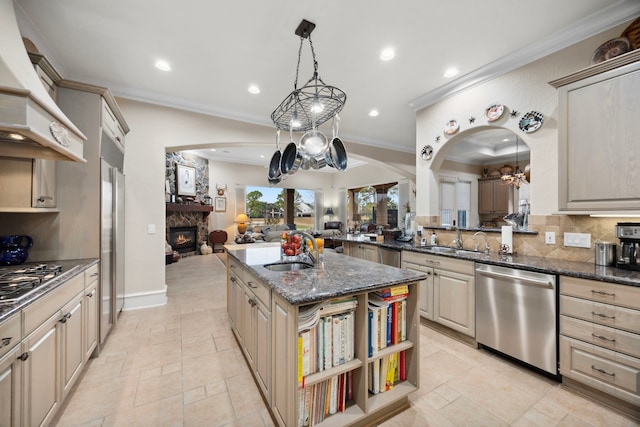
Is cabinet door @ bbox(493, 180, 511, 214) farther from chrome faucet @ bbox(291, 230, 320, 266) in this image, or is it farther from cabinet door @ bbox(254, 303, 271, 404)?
cabinet door @ bbox(254, 303, 271, 404)

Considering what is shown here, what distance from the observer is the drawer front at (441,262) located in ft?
7.80

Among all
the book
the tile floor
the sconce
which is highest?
the sconce

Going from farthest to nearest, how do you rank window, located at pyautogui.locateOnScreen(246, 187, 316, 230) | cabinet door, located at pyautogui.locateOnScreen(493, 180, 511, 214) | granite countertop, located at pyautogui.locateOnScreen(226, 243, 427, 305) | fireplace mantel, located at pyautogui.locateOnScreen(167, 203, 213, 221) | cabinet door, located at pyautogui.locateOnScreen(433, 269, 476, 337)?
window, located at pyautogui.locateOnScreen(246, 187, 316, 230) → fireplace mantel, located at pyautogui.locateOnScreen(167, 203, 213, 221) → cabinet door, located at pyautogui.locateOnScreen(493, 180, 511, 214) → cabinet door, located at pyautogui.locateOnScreen(433, 269, 476, 337) → granite countertop, located at pyautogui.locateOnScreen(226, 243, 427, 305)

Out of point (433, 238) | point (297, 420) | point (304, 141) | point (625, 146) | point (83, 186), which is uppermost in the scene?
point (304, 141)

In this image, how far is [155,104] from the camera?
11.3 ft

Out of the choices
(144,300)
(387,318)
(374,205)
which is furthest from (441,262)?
(374,205)

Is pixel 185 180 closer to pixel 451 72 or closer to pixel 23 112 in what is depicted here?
pixel 23 112

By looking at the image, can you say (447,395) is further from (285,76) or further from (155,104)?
(155,104)

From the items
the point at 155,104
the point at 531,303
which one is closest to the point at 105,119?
the point at 155,104

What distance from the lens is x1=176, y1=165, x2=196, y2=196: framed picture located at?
23.4 feet

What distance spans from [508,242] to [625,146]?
1136 millimetres

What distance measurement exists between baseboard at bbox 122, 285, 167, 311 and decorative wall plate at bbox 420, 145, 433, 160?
165 inches

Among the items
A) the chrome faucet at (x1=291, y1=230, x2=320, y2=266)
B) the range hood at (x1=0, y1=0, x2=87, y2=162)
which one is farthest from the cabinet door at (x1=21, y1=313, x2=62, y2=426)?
the chrome faucet at (x1=291, y1=230, x2=320, y2=266)

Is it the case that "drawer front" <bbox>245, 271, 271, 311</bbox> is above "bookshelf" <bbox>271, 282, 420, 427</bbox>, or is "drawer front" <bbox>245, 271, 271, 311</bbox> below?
above
